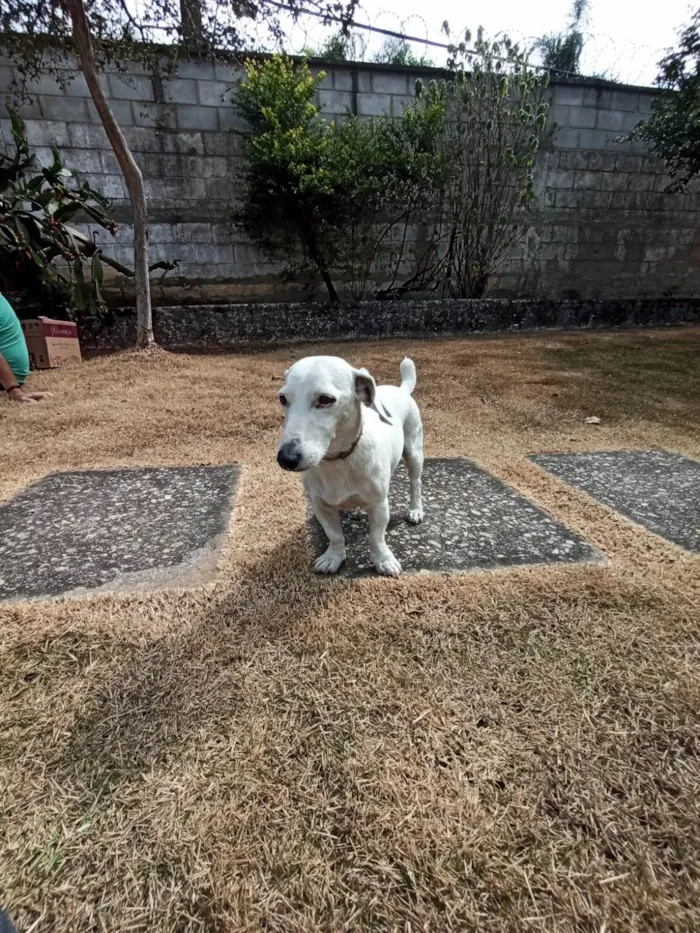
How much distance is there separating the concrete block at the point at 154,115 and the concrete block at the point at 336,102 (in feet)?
6.29

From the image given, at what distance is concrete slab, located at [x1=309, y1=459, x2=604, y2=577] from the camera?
159 cm

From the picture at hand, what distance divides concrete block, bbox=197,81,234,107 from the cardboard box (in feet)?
11.8

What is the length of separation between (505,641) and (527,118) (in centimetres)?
697

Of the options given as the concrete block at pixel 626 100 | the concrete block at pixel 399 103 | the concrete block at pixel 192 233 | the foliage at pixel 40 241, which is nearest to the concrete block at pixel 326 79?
the concrete block at pixel 399 103

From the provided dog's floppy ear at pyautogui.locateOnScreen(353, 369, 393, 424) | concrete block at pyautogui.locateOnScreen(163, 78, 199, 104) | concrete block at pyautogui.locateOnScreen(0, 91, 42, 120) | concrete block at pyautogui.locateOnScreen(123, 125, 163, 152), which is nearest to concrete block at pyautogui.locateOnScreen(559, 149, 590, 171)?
concrete block at pyautogui.locateOnScreen(163, 78, 199, 104)

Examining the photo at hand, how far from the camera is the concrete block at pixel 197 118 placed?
5.85 m

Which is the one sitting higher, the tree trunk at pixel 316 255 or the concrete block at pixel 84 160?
the concrete block at pixel 84 160

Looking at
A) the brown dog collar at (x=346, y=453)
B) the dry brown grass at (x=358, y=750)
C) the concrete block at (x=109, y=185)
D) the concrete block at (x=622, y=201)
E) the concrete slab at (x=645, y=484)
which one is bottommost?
the dry brown grass at (x=358, y=750)

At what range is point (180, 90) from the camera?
18.9ft

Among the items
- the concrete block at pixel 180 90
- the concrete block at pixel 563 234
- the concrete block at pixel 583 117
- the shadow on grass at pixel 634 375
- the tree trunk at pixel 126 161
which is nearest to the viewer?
the shadow on grass at pixel 634 375

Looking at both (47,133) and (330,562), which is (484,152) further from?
(330,562)

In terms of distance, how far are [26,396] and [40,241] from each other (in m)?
2.17

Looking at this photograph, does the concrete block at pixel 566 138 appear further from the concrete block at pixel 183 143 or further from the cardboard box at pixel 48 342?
the cardboard box at pixel 48 342

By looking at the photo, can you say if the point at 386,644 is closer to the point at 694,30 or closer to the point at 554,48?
the point at 694,30
